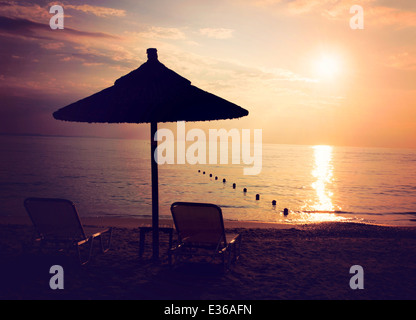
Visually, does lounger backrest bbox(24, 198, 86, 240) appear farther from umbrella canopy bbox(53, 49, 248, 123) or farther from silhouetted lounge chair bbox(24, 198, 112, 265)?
umbrella canopy bbox(53, 49, 248, 123)

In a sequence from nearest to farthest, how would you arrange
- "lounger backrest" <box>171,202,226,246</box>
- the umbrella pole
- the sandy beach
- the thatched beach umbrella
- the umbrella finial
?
the sandy beach < the thatched beach umbrella < "lounger backrest" <box>171,202,226,246</box> < the umbrella pole < the umbrella finial

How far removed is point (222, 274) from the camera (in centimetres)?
514

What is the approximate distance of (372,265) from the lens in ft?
19.7

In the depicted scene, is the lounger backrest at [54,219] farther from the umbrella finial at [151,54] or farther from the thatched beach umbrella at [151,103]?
the umbrella finial at [151,54]

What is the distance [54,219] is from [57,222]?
0.22 feet

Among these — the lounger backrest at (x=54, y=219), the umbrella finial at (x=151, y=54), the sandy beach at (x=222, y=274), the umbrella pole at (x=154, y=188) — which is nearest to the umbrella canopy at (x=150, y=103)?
the umbrella finial at (x=151, y=54)

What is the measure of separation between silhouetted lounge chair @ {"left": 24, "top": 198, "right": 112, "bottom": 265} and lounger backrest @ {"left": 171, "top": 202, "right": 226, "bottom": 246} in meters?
1.45

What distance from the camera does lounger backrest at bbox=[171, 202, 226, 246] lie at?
5.07m

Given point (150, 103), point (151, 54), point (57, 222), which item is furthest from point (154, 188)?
point (151, 54)

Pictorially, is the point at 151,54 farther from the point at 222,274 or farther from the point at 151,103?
the point at 222,274

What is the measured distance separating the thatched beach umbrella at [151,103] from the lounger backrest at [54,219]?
135cm

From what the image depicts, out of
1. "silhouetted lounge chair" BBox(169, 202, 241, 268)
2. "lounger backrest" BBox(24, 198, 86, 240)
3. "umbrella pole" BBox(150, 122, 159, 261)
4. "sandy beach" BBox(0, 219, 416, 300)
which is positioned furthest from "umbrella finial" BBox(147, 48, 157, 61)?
"sandy beach" BBox(0, 219, 416, 300)
